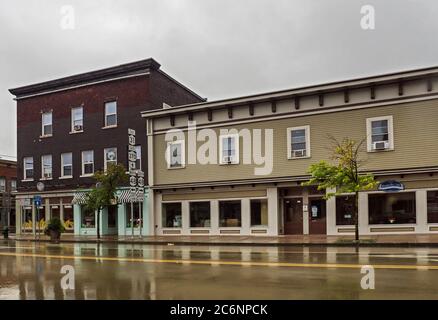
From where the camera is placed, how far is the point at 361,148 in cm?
2333

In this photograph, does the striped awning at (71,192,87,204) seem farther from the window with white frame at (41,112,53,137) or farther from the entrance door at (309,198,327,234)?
the entrance door at (309,198,327,234)

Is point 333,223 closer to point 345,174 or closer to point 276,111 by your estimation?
point 345,174

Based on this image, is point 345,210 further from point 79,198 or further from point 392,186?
point 79,198

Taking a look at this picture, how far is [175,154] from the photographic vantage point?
93.7ft

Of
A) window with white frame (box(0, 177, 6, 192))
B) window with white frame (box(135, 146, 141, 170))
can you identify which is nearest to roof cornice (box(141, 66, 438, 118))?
window with white frame (box(135, 146, 141, 170))

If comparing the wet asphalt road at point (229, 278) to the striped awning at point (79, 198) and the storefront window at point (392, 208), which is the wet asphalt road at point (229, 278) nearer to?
the storefront window at point (392, 208)

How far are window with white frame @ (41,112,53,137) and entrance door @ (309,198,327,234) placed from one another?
66.6 feet

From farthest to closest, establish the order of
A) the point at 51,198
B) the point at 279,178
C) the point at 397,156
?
1. the point at 51,198
2. the point at 279,178
3. the point at 397,156

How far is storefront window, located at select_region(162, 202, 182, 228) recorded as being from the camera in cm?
2830

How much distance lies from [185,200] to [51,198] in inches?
454

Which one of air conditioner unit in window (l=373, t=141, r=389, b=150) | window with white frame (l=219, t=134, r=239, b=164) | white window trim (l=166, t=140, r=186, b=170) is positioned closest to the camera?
air conditioner unit in window (l=373, t=141, r=389, b=150)

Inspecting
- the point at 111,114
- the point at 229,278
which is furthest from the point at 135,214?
the point at 229,278
